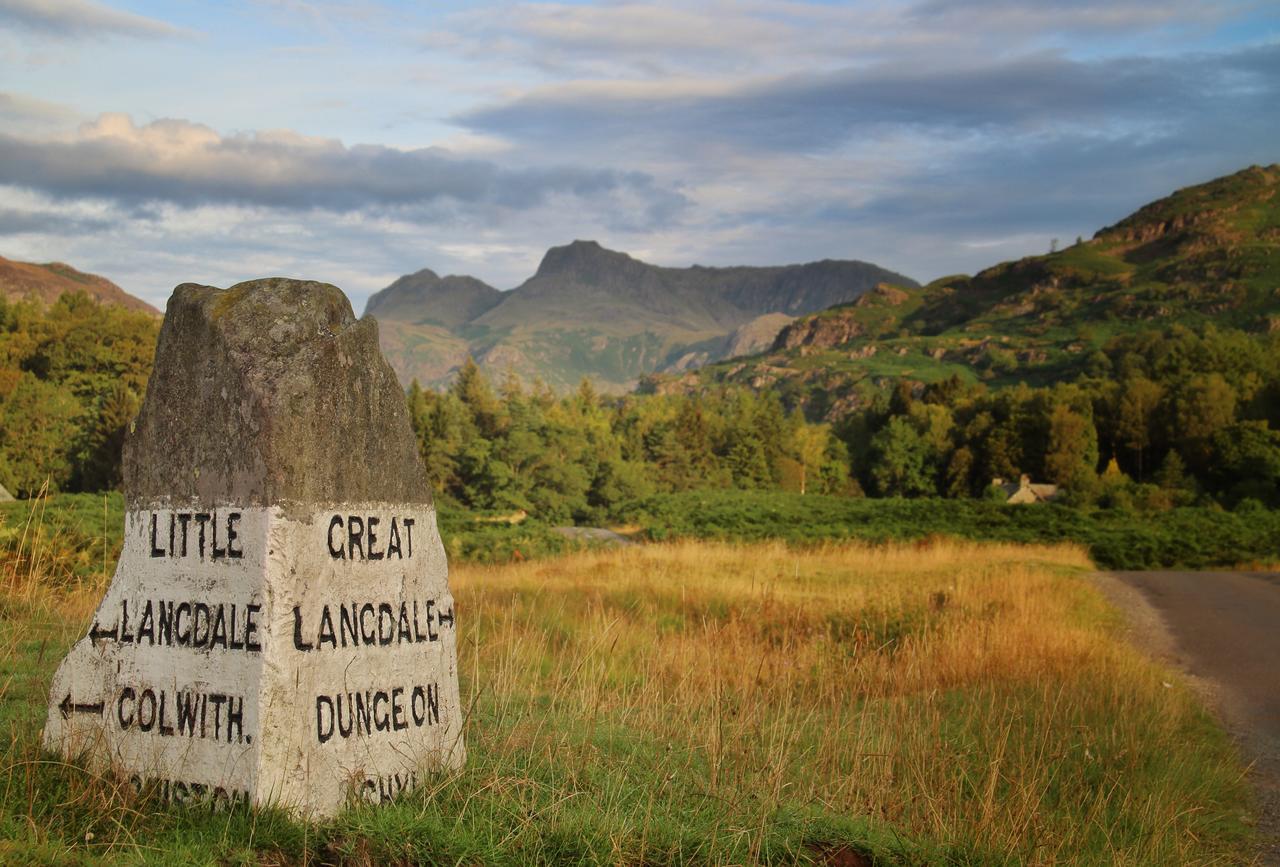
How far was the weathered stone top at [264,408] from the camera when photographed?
183 inches

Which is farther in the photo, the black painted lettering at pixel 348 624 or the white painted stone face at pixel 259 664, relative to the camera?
the black painted lettering at pixel 348 624

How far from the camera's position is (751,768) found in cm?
601

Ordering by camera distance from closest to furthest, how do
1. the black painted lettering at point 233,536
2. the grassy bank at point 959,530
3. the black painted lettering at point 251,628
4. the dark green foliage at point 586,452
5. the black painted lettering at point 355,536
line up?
the black painted lettering at point 251,628 < the black painted lettering at point 233,536 < the black painted lettering at point 355,536 < the grassy bank at point 959,530 < the dark green foliage at point 586,452

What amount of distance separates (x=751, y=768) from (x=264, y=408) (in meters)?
3.35

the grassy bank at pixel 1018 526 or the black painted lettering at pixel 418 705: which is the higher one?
the black painted lettering at pixel 418 705

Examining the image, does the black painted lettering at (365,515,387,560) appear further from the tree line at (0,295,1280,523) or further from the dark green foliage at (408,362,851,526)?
the dark green foliage at (408,362,851,526)

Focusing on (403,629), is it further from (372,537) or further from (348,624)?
(372,537)

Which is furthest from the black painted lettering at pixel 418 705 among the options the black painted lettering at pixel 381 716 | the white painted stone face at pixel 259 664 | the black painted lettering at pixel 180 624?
the black painted lettering at pixel 180 624

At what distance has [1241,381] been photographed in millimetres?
76125

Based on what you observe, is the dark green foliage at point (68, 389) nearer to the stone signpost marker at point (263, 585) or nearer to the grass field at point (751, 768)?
the grass field at point (751, 768)

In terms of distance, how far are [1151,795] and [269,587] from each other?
17.6 feet

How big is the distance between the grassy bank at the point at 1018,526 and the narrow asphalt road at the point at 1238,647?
639 centimetres

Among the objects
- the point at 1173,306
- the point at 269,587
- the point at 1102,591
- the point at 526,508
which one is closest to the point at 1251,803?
the point at 269,587

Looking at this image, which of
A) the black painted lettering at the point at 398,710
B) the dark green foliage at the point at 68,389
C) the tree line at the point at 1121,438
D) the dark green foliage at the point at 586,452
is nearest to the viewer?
the black painted lettering at the point at 398,710
